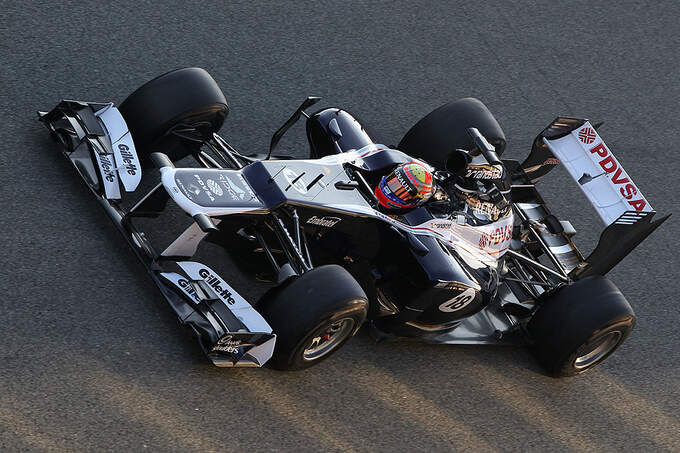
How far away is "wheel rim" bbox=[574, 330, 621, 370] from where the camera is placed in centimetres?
666

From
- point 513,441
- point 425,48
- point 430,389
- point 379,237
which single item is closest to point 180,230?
point 379,237

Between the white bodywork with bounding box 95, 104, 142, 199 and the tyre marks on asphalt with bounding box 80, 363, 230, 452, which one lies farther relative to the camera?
the white bodywork with bounding box 95, 104, 142, 199

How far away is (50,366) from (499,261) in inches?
128

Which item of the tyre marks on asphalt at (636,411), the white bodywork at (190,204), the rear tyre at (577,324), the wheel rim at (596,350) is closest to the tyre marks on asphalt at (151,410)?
the white bodywork at (190,204)

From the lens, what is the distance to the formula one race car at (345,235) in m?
5.80

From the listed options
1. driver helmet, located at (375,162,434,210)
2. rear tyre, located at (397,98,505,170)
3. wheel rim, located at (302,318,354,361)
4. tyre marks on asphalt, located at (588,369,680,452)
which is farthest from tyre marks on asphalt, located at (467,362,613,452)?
rear tyre, located at (397,98,505,170)

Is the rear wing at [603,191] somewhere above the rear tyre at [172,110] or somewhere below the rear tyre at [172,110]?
below

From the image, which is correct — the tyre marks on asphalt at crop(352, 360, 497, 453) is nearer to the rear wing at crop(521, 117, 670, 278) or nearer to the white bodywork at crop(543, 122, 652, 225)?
the rear wing at crop(521, 117, 670, 278)

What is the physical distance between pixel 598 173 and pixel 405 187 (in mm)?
1693

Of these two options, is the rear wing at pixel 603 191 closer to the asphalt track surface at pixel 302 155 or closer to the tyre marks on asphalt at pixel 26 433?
the asphalt track surface at pixel 302 155

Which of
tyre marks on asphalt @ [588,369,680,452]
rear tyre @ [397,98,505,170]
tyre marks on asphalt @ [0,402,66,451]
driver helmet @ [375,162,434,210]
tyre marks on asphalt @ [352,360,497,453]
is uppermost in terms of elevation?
tyre marks on asphalt @ [0,402,66,451]

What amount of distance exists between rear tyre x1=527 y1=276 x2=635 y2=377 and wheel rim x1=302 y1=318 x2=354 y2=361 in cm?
157

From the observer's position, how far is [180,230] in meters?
6.88

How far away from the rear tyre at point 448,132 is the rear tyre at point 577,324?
1524mm
